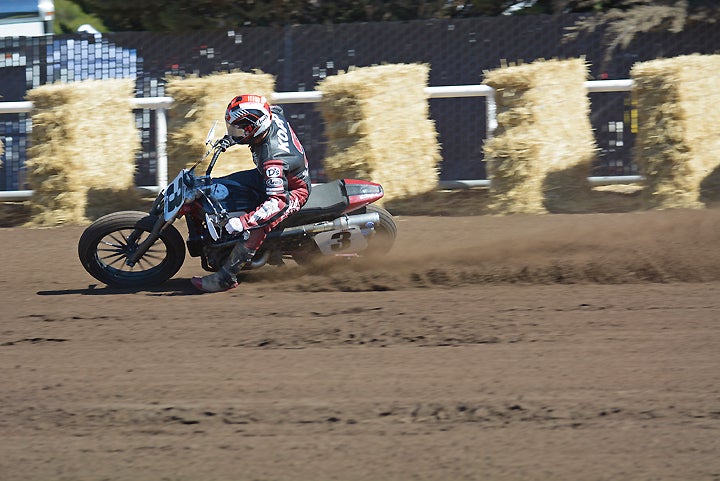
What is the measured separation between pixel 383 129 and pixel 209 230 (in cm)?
393

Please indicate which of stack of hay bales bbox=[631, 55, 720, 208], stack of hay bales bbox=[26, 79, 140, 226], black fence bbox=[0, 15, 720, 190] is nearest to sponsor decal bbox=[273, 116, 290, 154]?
stack of hay bales bbox=[26, 79, 140, 226]

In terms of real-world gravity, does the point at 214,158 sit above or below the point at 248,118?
→ below

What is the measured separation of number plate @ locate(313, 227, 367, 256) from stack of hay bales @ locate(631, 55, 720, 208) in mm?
4434

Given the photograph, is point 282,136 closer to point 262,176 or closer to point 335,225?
point 262,176

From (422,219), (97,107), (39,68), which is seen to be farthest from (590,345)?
(39,68)

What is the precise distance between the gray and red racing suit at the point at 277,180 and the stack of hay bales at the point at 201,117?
3337 millimetres

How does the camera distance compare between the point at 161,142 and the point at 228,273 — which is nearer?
the point at 228,273

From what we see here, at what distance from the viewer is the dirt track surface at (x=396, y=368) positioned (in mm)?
4312

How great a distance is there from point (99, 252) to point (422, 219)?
12.7 ft

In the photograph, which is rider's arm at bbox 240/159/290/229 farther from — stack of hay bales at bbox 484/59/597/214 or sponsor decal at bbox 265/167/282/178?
stack of hay bales at bbox 484/59/597/214

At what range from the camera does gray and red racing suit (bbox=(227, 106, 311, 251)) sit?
7.27 metres

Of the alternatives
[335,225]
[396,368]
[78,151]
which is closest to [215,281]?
[335,225]

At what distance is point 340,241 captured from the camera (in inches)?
304

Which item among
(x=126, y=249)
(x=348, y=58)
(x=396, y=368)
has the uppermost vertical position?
(x=348, y=58)
